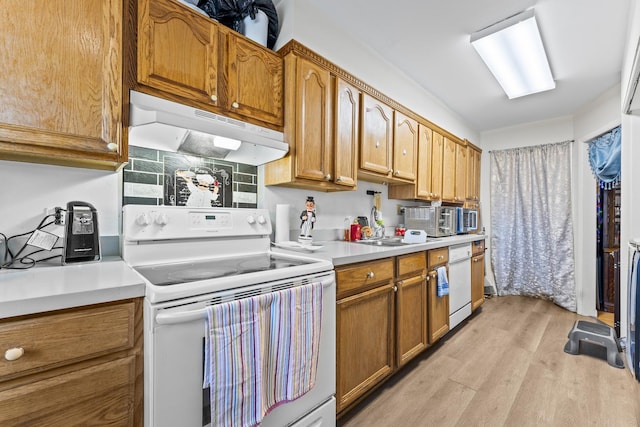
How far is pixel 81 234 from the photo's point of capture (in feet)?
3.84

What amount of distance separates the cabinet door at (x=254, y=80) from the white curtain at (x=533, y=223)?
3673mm

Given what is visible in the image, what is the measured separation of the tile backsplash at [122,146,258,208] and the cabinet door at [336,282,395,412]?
916mm

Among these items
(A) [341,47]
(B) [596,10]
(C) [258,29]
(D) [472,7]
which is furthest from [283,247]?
(B) [596,10]

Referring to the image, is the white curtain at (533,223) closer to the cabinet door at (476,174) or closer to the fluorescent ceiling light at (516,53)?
the cabinet door at (476,174)

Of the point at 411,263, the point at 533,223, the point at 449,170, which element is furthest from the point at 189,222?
the point at 533,223

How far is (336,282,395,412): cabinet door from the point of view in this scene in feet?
4.83

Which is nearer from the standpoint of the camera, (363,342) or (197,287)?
(197,287)

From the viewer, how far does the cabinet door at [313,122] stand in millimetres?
1710

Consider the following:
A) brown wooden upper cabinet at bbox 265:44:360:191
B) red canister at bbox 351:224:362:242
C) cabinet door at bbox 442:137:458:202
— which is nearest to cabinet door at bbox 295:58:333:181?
brown wooden upper cabinet at bbox 265:44:360:191

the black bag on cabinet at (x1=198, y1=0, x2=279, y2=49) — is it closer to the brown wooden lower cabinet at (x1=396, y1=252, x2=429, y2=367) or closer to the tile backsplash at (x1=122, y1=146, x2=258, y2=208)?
the tile backsplash at (x1=122, y1=146, x2=258, y2=208)

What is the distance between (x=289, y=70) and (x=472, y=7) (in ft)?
4.07

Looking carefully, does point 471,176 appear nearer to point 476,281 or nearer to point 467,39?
point 476,281

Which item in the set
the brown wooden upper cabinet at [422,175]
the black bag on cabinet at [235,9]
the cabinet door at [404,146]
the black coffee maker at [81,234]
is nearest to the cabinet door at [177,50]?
the black bag on cabinet at [235,9]

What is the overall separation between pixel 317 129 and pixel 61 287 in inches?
57.0
